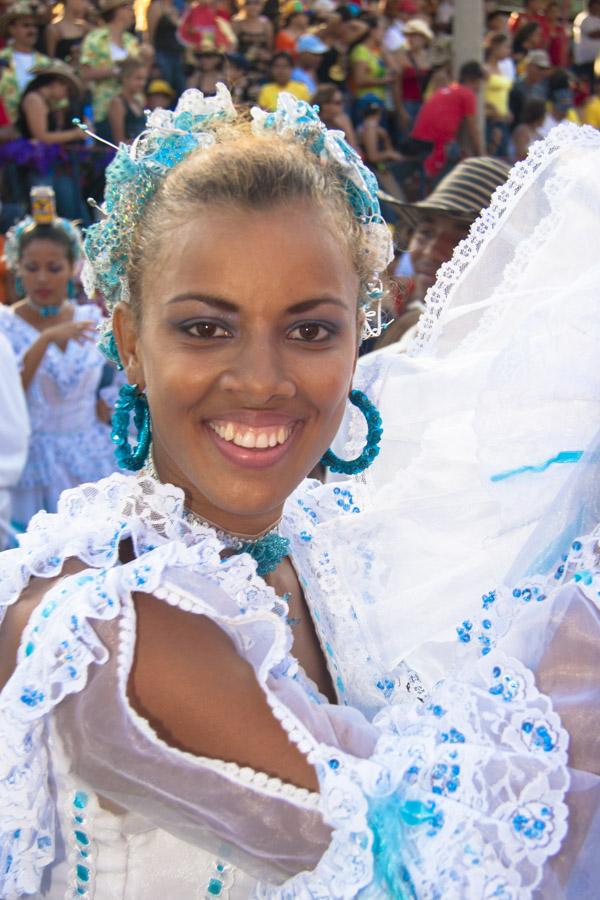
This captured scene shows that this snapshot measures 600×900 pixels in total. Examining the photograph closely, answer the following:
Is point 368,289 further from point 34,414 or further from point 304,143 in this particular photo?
point 34,414

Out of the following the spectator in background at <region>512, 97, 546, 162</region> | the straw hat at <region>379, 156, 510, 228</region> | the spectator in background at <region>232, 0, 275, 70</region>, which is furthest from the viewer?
the spectator in background at <region>512, 97, 546, 162</region>

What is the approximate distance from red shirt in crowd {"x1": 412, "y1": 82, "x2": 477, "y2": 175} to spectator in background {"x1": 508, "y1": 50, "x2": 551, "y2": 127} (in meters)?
2.34

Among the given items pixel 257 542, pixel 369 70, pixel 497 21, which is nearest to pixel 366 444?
pixel 257 542

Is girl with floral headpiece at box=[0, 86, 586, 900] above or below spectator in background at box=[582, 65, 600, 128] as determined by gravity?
above

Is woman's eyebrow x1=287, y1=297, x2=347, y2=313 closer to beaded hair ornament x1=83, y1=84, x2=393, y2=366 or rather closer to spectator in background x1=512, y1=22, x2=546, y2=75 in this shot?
beaded hair ornament x1=83, y1=84, x2=393, y2=366

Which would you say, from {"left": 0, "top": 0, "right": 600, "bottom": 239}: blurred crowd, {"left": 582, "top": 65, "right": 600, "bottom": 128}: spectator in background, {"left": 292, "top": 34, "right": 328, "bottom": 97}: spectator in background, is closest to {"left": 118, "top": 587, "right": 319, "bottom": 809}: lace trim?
{"left": 0, "top": 0, "right": 600, "bottom": 239}: blurred crowd

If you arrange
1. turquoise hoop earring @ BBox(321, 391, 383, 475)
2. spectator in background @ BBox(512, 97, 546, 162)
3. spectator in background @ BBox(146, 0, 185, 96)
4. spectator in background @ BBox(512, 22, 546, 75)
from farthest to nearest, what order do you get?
spectator in background @ BBox(512, 22, 546, 75) → spectator in background @ BBox(512, 97, 546, 162) → spectator in background @ BBox(146, 0, 185, 96) → turquoise hoop earring @ BBox(321, 391, 383, 475)

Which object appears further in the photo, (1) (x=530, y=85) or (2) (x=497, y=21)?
(2) (x=497, y=21)

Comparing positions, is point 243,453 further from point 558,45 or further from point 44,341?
point 558,45

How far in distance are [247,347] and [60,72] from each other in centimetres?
718

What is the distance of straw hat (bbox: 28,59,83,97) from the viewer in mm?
8086

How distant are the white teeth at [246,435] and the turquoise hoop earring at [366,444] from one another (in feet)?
1.26

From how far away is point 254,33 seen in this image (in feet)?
31.6

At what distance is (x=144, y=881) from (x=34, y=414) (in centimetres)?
489
